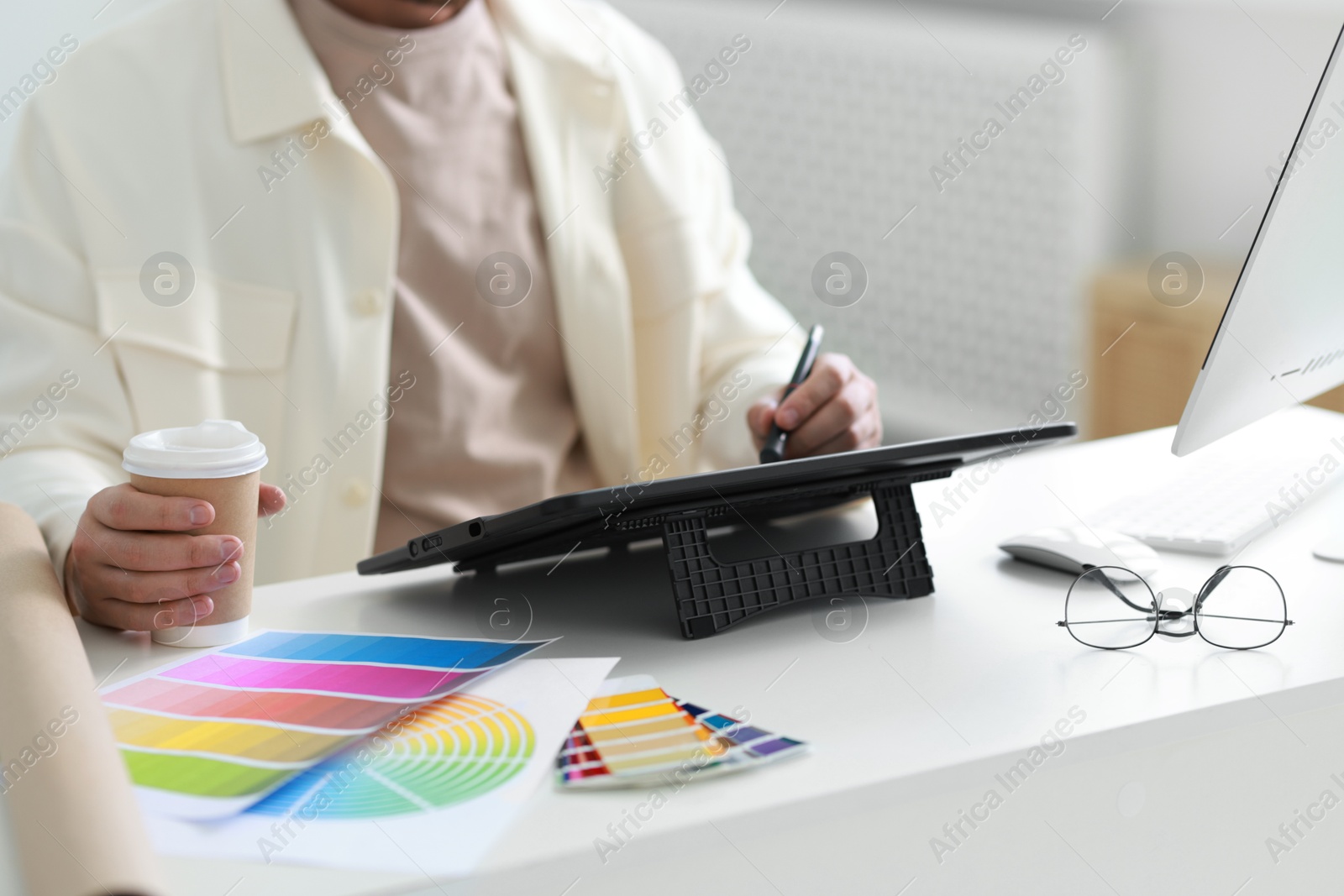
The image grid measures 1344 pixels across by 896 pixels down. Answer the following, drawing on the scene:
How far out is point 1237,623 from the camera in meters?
0.74

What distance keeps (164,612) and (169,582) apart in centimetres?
3

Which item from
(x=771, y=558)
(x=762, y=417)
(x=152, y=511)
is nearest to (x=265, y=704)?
(x=152, y=511)

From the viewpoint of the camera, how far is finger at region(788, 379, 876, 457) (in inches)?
40.2

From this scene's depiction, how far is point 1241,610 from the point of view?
30.2 inches

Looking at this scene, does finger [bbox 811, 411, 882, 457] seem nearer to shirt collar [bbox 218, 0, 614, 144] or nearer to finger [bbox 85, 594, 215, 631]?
finger [bbox 85, 594, 215, 631]

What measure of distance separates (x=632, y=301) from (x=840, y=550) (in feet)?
2.44

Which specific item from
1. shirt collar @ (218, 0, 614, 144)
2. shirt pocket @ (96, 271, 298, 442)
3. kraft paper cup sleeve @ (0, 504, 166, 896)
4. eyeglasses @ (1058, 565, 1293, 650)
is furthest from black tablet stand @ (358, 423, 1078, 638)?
shirt collar @ (218, 0, 614, 144)

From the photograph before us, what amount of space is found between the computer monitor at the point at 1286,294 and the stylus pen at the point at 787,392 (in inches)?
13.4

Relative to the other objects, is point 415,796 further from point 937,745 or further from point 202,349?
point 202,349

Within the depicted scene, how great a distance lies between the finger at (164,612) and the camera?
2.42 ft

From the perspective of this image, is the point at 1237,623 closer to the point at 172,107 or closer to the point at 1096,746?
the point at 1096,746

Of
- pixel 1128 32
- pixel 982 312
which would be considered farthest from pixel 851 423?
pixel 1128 32

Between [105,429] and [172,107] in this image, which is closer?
[105,429]

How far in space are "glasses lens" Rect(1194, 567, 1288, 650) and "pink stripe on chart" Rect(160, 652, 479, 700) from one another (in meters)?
0.46
